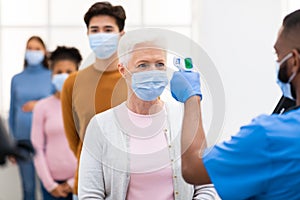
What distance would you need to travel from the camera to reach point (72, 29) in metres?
4.99

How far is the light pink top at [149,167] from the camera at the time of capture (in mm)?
2115

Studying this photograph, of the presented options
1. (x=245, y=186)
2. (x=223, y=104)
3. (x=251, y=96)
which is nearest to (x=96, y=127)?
(x=223, y=104)

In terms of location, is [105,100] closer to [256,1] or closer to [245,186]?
[245,186]

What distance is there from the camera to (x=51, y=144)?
175 inches

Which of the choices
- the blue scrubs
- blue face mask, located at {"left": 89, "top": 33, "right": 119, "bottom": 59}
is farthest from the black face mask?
blue face mask, located at {"left": 89, "top": 33, "right": 119, "bottom": 59}

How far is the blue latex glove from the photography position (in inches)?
77.0

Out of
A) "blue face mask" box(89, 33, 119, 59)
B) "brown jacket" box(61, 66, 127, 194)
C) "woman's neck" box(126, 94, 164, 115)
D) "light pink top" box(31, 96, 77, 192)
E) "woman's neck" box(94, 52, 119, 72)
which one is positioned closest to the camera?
"woman's neck" box(126, 94, 164, 115)

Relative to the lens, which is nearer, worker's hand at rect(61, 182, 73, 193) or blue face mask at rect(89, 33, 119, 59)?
blue face mask at rect(89, 33, 119, 59)

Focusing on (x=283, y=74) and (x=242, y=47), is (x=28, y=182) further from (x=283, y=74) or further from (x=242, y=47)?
(x=283, y=74)

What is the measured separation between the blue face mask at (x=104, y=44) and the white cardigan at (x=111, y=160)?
75 cm

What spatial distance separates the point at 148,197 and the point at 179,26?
287 centimetres

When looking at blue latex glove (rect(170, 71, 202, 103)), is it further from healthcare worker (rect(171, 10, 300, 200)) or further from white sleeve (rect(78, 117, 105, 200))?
white sleeve (rect(78, 117, 105, 200))

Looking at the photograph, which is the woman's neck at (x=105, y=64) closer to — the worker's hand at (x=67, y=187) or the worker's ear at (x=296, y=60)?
the worker's ear at (x=296, y=60)

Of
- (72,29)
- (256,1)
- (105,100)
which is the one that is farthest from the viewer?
(72,29)
